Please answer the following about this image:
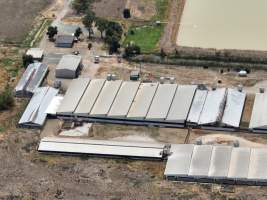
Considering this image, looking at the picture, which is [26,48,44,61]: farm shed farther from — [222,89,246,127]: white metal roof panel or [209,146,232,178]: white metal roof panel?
[209,146,232,178]: white metal roof panel

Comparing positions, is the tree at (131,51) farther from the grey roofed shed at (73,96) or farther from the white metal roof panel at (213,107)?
the white metal roof panel at (213,107)

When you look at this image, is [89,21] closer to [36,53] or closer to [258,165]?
[36,53]

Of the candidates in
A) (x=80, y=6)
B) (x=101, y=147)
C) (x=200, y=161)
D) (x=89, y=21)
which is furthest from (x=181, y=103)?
(x=80, y=6)

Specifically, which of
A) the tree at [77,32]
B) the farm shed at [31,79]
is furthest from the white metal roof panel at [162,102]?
the tree at [77,32]

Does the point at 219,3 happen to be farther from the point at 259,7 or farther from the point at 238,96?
the point at 238,96

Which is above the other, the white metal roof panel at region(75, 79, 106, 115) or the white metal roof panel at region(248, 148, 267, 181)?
the white metal roof panel at region(75, 79, 106, 115)

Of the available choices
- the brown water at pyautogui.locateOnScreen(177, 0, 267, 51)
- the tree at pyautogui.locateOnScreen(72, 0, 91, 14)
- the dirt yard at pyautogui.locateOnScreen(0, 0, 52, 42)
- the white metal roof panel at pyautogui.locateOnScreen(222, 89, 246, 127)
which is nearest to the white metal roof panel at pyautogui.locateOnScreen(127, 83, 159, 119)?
the white metal roof panel at pyautogui.locateOnScreen(222, 89, 246, 127)

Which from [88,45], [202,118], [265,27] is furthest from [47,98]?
[265,27]
